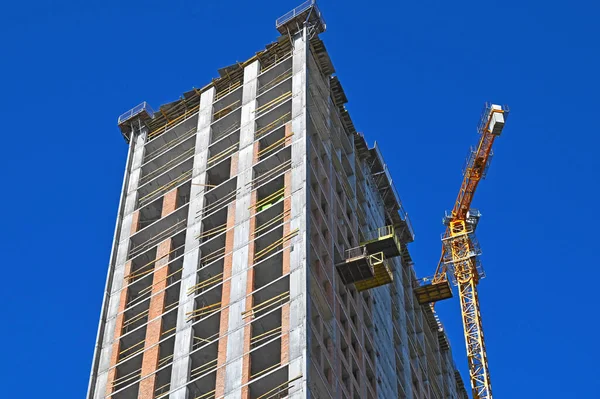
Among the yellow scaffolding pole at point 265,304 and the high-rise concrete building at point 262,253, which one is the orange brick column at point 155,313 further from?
the yellow scaffolding pole at point 265,304

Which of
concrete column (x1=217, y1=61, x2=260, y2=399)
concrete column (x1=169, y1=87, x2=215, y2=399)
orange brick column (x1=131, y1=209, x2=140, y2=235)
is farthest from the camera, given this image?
orange brick column (x1=131, y1=209, x2=140, y2=235)

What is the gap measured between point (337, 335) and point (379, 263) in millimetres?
10165

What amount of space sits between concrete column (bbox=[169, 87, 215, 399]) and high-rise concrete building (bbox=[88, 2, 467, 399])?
0.49 ft

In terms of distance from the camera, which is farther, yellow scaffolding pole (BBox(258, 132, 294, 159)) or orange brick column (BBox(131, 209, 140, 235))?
orange brick column (BBox(131, 209, 140, 235))

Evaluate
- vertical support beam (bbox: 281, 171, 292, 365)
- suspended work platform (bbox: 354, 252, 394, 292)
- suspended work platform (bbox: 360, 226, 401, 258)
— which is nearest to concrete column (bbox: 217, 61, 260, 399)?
vertical support beam (bbox: 281, 171, 292, 365)

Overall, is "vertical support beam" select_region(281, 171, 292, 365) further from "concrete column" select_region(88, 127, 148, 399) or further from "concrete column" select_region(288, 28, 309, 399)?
"concrete column" select_region(88, 127, 148, 399)

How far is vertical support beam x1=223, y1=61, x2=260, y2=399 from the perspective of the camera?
79.5 metres

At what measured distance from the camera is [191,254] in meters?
91.9

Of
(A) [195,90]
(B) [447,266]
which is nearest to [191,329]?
(A) [195,90]

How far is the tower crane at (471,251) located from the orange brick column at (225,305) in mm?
47380

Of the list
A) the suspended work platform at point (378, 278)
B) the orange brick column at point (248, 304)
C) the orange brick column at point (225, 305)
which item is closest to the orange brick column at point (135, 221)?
the orange brick column at point (225, 305)

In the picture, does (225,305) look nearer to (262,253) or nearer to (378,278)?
(262,253)

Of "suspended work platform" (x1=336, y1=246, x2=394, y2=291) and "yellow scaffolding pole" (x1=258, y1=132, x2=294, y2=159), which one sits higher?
"yellow scaffolding pole" (x1=258, y1=132, x2=294, y2=159)

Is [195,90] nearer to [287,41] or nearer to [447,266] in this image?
[287,41]
